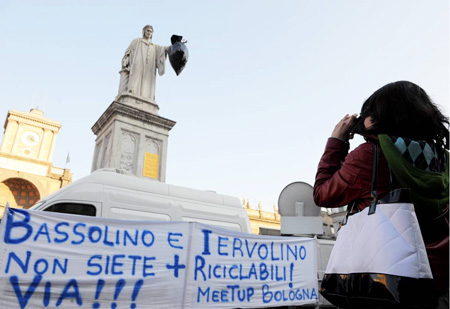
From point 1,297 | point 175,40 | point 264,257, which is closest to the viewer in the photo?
point 1,297

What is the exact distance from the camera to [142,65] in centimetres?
1100

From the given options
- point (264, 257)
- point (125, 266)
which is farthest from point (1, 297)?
point (264, 257)

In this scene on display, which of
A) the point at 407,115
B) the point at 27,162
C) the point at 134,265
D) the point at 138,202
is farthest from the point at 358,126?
the point at 27,162

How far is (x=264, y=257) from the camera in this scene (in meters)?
5.45

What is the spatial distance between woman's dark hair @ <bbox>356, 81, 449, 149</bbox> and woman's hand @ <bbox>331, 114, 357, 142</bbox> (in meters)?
0.12

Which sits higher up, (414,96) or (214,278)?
(414,96)

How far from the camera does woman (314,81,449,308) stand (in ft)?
4.43

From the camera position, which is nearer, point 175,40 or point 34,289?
point 34,289

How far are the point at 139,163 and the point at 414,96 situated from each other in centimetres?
832

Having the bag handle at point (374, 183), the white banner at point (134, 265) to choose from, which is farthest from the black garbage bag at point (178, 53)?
the bag handle at point (374, 183)

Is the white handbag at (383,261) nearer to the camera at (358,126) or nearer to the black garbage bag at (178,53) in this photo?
the camera at (358,126)

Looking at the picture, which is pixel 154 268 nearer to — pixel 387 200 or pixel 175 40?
pixel 387 200

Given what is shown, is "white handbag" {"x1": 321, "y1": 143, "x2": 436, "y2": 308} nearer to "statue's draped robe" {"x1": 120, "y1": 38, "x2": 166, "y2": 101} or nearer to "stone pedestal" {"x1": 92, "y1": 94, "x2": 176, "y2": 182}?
"stone pedestal" {"x1": 92, "y1": 94, "x2": 176, "y2": 182}

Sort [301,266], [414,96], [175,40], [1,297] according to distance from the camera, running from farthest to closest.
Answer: [175,40]
[301,266]
[1,297]
[414,96]
